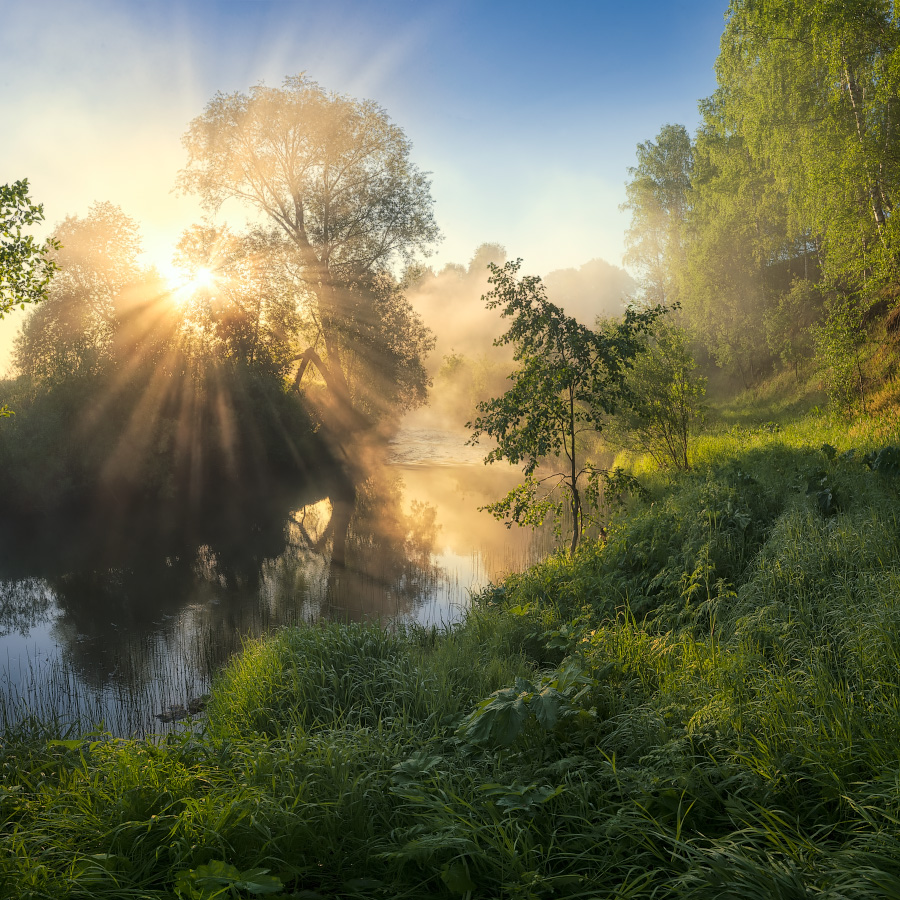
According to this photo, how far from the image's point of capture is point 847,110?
14.1m

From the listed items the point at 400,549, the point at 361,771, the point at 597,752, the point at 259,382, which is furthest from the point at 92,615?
the point at 259,382

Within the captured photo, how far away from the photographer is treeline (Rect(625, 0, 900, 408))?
1270cm

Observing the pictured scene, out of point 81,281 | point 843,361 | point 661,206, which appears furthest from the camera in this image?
point 661,206

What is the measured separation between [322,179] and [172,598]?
19796mm

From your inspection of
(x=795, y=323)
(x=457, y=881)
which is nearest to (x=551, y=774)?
(x=457, y=881)

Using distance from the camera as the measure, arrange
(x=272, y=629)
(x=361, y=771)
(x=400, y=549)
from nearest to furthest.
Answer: (x=361, y=771) < (x=272, y=629) < (x=400, y=549)

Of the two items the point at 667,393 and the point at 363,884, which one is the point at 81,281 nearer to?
the point at 667,393

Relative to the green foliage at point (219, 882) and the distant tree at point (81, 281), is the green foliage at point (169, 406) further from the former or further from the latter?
the green foliage at point (219, 882)

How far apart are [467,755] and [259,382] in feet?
69.1

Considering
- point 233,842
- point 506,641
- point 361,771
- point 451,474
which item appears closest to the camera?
point 233,842

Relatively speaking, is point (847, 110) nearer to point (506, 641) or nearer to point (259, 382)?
point (506, 641)

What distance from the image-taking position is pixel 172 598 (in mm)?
10617

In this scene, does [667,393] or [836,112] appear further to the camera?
[836,112]

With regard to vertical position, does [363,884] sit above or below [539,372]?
below
